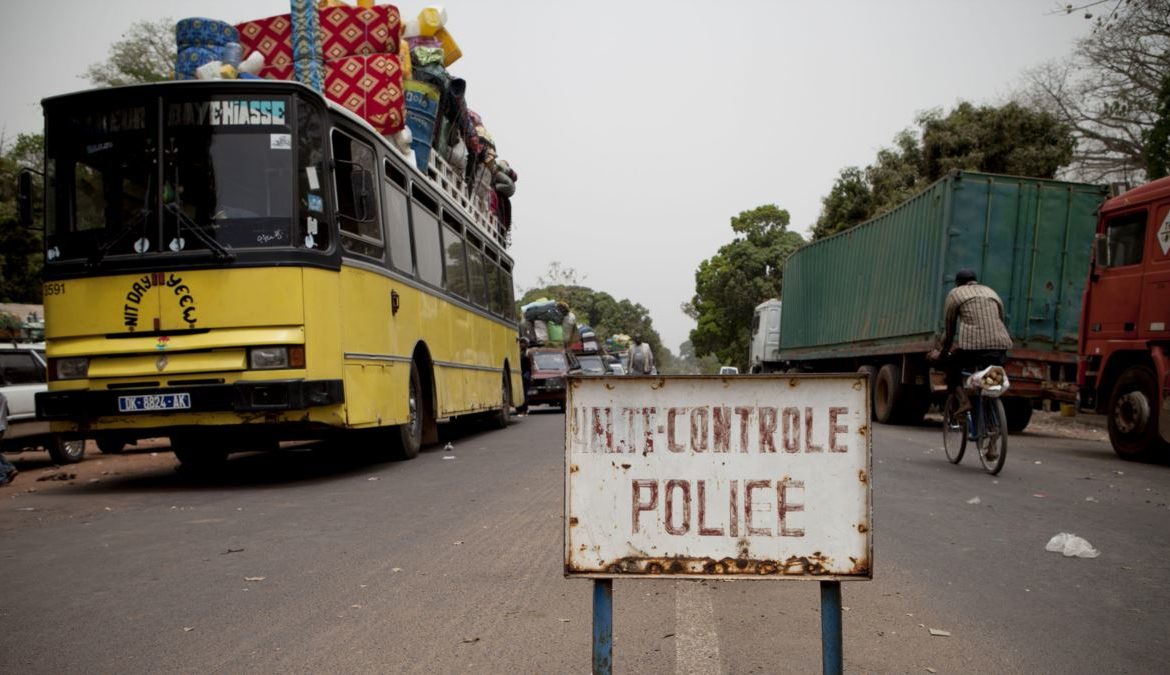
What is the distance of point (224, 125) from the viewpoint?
757cm

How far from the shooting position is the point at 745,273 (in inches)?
2362

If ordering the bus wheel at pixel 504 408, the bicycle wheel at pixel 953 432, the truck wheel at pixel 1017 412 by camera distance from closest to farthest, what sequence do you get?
the bicycle wheel at pixel 953 432, the truck wheel at pixel 1017 412, the bus wheel at pixel 504 408

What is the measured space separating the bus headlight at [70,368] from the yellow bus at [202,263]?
0.7 inches

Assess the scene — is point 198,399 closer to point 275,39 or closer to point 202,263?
point 202,263

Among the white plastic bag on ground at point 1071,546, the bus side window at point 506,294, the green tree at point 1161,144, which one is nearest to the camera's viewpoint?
the white plastic bag on ground at point 1071,546

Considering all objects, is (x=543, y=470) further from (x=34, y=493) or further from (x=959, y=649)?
(x=959, y=649)

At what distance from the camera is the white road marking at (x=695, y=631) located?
3.14 m

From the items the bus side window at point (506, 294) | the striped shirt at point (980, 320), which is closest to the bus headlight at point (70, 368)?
the striped shirt at point (980, 320)

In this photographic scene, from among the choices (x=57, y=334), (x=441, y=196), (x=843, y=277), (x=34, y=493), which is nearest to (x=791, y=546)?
(x=57, y=334)

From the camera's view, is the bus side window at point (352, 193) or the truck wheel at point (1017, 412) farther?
the truck wheel at point (1017, 412)

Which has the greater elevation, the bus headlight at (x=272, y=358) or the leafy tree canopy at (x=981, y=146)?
the leafy tree canopy at (x=981, y=146)

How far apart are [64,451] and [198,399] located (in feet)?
18.7

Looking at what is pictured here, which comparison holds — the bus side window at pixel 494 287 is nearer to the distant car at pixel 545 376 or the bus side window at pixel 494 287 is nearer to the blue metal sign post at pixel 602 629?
the distant car at pixel 545 376

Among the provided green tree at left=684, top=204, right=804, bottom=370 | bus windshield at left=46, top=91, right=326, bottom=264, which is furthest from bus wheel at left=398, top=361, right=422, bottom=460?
green tree at left=684, top=204, right=804, bottom=370
